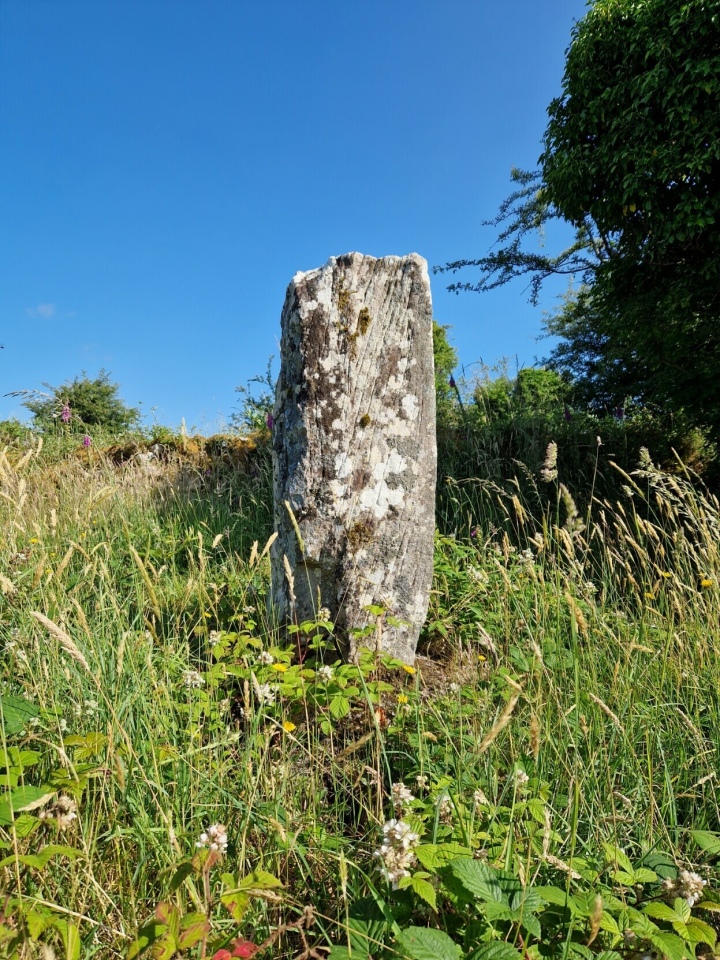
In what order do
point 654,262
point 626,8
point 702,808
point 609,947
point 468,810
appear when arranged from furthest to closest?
point 654,262, point 626,8, point 702,808, point 468,810, point 609,947

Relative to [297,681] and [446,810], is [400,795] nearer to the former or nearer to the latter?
[446,810]

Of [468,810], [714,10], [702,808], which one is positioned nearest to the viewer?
[468,810]

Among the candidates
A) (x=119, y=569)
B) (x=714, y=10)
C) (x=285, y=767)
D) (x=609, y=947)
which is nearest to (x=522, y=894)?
(x=609, y=947)

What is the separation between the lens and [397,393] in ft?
11.4

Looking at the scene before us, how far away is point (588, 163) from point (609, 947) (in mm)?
7002

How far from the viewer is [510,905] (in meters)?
1.33

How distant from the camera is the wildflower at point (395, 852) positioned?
1285 mm

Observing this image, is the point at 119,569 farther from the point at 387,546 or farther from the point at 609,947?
the point at 609,947

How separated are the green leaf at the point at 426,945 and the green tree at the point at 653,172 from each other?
6458 millimetres

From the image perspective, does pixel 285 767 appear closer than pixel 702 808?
Yes

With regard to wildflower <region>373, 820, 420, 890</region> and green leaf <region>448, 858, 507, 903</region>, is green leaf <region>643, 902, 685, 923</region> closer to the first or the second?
green leaf <region>448, 858, 507, 903</region>

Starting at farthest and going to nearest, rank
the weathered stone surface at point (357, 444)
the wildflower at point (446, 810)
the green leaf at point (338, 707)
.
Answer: the weathered stone surface at point (357, 444), the green leaf at point (338, 707), the wildflower at point (446, 810)

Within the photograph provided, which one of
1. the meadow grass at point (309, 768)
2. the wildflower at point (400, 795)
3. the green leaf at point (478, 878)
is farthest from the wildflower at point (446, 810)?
the green leaf at point (478, 878)

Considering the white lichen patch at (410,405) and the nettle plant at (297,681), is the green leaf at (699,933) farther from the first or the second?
the white lichen patch at (410,405)
